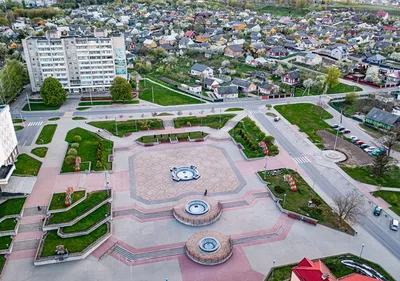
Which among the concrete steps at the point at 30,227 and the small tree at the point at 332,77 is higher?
the small tree at the point at 332,77

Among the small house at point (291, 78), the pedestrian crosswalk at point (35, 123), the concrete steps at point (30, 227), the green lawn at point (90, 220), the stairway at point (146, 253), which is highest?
the small house at point (291, 78)

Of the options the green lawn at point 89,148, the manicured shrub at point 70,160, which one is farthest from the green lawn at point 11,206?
the manicured shrub at point 70,160

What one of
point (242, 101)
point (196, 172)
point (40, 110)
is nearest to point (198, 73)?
point (242, 101)

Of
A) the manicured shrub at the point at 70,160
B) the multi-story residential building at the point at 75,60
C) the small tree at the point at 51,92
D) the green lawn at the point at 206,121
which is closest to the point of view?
the manicured shrub at the point at 70,160

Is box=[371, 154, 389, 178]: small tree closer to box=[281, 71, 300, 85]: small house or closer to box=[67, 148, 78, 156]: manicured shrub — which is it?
box=[281, 71, 300, 85]: small house

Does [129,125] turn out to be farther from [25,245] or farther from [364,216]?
[364,216]

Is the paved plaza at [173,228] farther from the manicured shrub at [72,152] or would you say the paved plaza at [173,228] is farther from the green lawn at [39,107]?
the green lawn at [39,107]

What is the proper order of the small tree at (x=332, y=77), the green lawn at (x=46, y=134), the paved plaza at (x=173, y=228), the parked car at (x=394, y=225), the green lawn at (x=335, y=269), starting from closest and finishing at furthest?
the green lawn at (x=335, y=269) < the paved plaza at (x=173, y=228) < the parked car at (x=394, y=225) < the green lawn at (x=46, y=134) < the small tree at (x=332, y=77)

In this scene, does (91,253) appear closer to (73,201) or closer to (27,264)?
(27,264)
